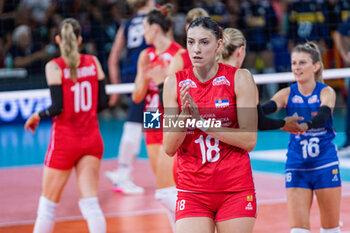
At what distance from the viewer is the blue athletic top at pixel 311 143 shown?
4.83 m

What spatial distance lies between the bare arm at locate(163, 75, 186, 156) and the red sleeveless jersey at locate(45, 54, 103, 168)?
5.20ft

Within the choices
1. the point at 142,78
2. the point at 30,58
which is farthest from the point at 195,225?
the point at 30,58

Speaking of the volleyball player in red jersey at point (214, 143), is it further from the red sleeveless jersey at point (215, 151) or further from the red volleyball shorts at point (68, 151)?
the red volleyball shorts at point (68, 151)

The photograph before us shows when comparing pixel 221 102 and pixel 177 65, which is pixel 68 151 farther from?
pixel 221 102

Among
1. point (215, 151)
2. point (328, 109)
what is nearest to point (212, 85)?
point (215, 151)

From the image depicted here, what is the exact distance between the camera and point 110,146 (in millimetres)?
11992

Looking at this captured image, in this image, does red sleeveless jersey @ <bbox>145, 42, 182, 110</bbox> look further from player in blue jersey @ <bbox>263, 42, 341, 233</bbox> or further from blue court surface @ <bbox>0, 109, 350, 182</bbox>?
blue court surface @ <bbox>0, 109, 350, 182</bbox>

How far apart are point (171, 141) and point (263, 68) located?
998 centimetres

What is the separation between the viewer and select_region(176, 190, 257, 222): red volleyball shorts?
3.61m

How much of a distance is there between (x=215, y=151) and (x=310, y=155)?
54.5 inches

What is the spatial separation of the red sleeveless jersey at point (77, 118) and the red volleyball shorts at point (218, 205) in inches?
67.5

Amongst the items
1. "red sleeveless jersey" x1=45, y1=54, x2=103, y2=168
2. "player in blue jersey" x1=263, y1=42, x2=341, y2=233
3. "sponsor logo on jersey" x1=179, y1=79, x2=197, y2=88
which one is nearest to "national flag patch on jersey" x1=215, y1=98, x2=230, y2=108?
"sponsor logo on jersey" x1=179, y1=79, x2=197, y2=88

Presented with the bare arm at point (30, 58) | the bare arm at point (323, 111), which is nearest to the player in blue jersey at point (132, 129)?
the bare arm at point (323, 111)

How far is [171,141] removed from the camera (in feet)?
12.0
